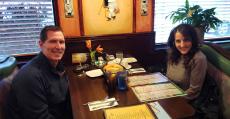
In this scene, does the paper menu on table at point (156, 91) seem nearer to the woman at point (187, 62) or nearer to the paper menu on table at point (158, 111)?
the paper menu on table at point (158, 111)

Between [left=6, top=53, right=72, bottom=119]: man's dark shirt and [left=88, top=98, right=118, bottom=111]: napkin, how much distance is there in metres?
0.30

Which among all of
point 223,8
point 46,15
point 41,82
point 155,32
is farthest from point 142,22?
point 41,82

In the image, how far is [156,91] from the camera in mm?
1484

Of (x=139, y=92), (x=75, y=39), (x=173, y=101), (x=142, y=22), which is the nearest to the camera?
(x=173, y=101)

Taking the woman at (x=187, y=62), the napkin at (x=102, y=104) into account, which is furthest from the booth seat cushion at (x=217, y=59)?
the napkin at (x=102, y=104)

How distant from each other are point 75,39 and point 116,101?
1.36 metres

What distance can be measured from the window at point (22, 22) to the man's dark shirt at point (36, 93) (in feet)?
4.07

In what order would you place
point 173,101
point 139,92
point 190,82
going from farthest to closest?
point 190,82
point 139,92
point 173,101

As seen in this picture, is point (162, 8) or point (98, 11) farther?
point (162, 8)

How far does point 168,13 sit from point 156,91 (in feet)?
6.09

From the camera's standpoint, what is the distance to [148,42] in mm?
2816

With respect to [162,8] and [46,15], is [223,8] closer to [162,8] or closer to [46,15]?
[162,8]

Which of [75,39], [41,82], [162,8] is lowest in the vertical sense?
[41,82]

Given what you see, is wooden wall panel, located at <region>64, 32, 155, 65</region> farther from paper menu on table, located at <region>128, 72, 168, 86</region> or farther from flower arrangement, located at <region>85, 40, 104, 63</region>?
paper menu on table, located at <region>128, 72, 168, 86</region>
